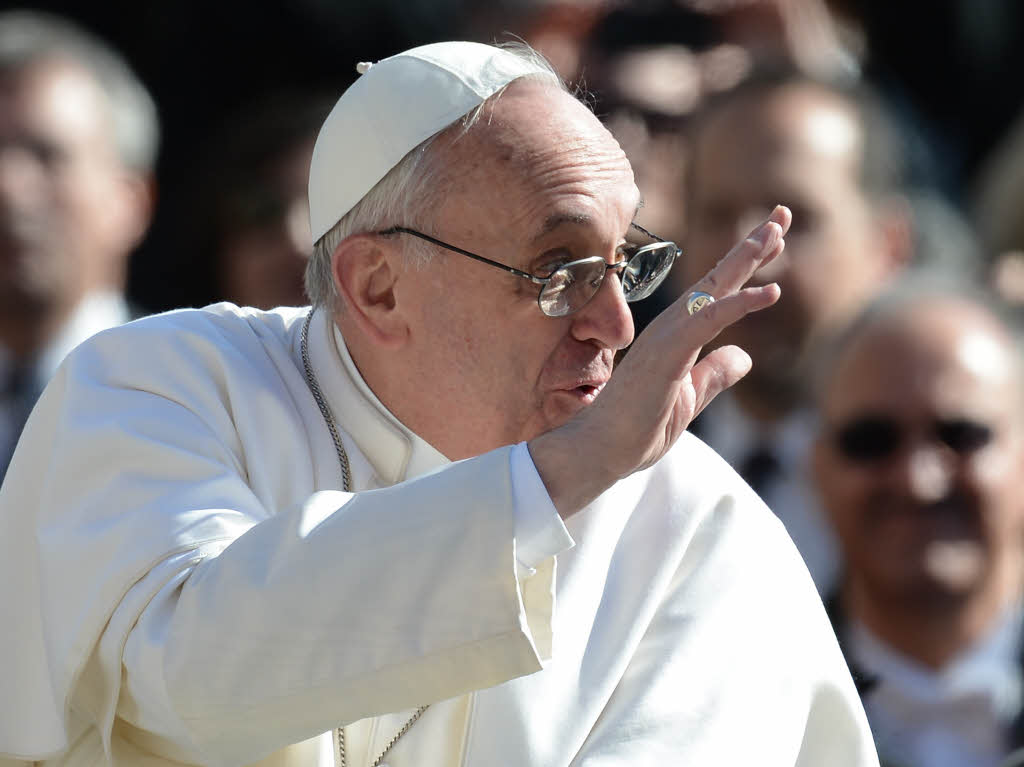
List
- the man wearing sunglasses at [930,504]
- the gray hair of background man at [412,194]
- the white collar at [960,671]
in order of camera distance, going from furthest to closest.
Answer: the man wearing sunglasses at [930,504], the white collar at [960,671], the gray hair of background man at [412,194]

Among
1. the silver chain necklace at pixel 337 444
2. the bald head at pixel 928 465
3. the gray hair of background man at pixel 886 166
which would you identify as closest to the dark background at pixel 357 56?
the gray hair of background man at pixel 886 166

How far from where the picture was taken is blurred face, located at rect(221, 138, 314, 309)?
→ 6.20m

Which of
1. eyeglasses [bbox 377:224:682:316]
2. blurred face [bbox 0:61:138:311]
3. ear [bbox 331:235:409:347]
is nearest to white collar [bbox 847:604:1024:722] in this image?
eyeglasses [bbox 377:224:682:316]

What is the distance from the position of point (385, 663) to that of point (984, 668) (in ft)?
8.92

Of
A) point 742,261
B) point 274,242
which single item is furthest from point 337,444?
point 274,242

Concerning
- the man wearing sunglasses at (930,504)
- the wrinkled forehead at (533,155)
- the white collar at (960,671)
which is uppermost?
the wrinkled forehead at (533,155)

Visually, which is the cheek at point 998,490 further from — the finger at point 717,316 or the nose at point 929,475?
the finger at point 717,316

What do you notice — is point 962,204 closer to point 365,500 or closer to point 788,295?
point 788,295

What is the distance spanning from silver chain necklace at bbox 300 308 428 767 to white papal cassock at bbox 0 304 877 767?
16mm

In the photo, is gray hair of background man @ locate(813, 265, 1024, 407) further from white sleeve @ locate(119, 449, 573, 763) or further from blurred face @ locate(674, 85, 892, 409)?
white sleeve @ locate(119, 449, 573, 763)

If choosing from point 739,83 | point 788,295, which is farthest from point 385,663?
point 739,83

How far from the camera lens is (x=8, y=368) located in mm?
6598

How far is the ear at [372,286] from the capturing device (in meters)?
3.52

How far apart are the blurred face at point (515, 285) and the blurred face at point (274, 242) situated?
271 cm
